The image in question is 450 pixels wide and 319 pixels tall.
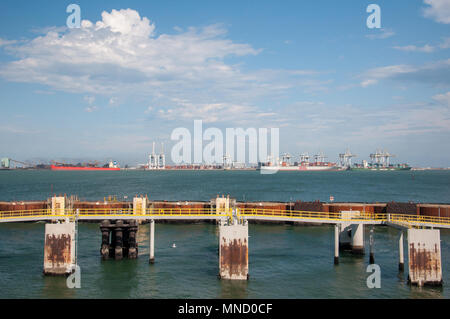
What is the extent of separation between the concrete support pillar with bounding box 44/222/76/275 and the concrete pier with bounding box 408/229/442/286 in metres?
25.6

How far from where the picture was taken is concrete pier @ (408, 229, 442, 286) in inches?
1110

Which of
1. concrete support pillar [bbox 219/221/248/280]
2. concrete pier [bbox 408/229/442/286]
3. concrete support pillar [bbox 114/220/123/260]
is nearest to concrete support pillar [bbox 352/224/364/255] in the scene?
concrete pier [bbox 408/229/442/286]

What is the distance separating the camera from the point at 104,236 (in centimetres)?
3662

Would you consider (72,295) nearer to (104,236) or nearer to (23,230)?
(104,236)

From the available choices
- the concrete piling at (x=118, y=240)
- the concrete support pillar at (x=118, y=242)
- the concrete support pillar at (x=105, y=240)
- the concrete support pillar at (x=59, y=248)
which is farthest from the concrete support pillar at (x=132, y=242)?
the concrete support pillar at (x=59, y=248)

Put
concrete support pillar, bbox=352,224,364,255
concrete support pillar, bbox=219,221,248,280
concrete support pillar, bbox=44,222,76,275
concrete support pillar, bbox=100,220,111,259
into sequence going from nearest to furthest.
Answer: concrete support pillar, bbox=219,221,248,280
concrete support pillar, bbox=44,222,76,275
concrete support pillar, bbox=100,220,111,259
concrete support pillar, bbox=352,224,364,255

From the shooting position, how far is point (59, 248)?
30.3 meters

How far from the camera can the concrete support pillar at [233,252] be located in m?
28.9

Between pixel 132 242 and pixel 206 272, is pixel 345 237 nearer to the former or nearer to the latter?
pixel 206 272

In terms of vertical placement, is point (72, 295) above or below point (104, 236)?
below

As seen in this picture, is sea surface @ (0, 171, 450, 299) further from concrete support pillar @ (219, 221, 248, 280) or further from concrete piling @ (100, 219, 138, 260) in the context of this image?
concrete piling @ (100, 219, 138, 260)

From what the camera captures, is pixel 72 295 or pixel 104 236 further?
pixel 104 236
